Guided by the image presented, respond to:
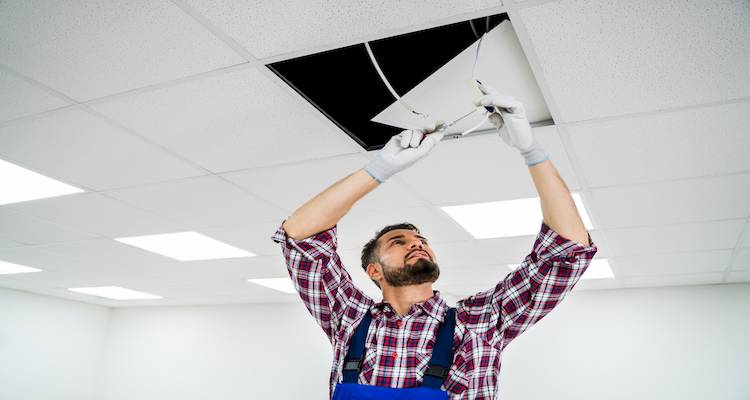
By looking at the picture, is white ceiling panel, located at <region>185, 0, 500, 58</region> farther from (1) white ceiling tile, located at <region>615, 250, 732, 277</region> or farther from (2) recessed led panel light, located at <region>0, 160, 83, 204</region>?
(1) white ceiling tile, located at <region>615, 250, 732, 277</region>

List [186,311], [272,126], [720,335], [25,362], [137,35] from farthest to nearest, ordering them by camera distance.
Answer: [186,311] → [25,362] → [720,335] → [272,126] → [137,35]

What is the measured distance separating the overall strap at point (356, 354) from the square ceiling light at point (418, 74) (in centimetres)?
72

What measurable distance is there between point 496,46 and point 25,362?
739 centimetres

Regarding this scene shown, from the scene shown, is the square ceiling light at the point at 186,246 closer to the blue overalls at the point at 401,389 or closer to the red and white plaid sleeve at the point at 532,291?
the blue overalls at the point at 401,389

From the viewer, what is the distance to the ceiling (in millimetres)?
1526

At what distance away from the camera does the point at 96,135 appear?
2297 mm

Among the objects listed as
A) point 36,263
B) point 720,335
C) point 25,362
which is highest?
point 36,263

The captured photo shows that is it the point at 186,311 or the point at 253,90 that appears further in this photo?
the point at 186,311

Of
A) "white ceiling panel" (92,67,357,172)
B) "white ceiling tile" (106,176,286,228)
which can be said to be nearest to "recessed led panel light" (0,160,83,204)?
"white ceiling tile" (106,176,286,228)

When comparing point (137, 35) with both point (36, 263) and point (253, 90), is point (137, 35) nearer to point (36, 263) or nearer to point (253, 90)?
point (253, 90)

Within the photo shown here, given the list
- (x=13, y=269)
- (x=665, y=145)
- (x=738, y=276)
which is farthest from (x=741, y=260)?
(x=13, y=269)

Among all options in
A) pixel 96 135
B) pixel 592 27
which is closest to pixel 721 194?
pixel 592 27

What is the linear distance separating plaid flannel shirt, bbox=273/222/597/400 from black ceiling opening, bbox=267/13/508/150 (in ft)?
2.04

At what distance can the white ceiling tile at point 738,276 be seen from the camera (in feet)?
14.3
